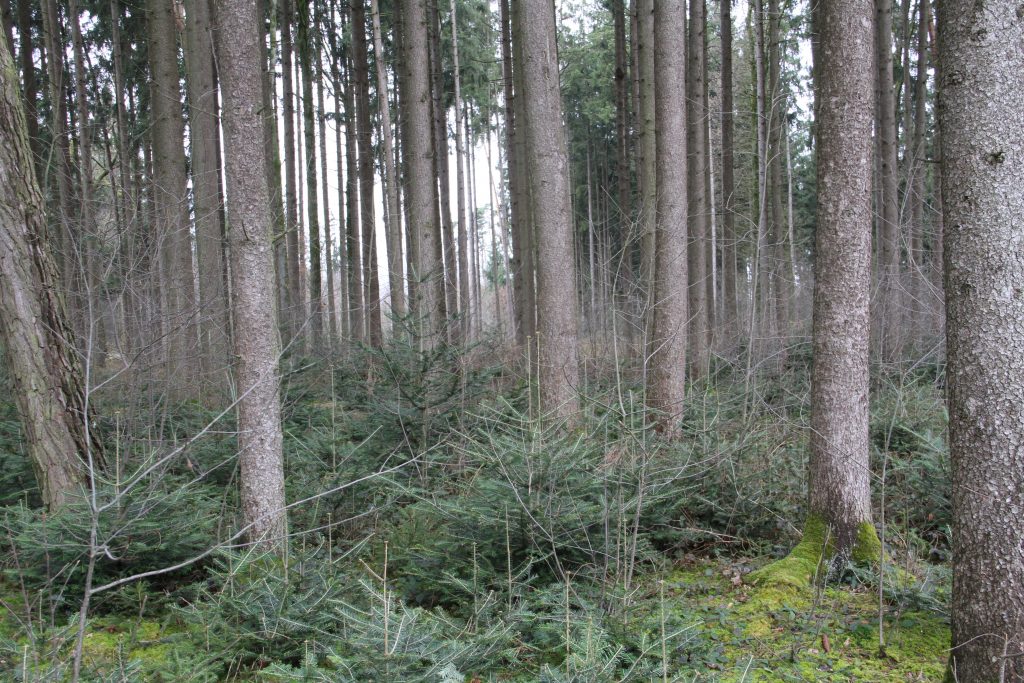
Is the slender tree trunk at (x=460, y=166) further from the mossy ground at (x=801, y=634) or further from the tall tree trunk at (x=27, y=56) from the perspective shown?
the tall tree trunk at (x=27, y=56)

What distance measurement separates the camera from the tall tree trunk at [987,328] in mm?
3203

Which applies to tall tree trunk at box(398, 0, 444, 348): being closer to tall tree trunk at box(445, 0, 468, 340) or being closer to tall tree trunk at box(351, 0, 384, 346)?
tall tree trunk at box(445, 0, 468, 340)

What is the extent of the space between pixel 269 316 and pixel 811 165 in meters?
28.9

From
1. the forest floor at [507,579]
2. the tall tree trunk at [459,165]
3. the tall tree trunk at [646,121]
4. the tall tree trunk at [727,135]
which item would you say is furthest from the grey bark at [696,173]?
the forest floor at [507,579]

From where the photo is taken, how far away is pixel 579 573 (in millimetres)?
4656

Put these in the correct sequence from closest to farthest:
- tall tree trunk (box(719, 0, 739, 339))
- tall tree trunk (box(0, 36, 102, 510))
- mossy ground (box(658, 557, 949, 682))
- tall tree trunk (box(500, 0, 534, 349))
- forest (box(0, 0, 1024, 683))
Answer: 1. forest (box(0, 0, 1024, 683))
2. mossy ground (box(658, 557, 949, 682))
3. tall tree trunk (box(0, 36, 102, 510))
4. tall tree trunk (box(500, 0, 534, 349))
5. tall tree trunk (box(719, 0, 739, 339))

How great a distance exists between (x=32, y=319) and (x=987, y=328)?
640 cm

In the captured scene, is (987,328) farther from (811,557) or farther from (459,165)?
(459,165)

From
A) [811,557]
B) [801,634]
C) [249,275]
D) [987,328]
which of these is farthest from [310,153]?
[987,328]

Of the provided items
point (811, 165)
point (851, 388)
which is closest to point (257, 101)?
point (851, 388)

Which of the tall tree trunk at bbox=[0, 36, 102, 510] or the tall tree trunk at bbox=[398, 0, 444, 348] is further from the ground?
the tall tree trunk at bbox=[398, 0, 444, 348]

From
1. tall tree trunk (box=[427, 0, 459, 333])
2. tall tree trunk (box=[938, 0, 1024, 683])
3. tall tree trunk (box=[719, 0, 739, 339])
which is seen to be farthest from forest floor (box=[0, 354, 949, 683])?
tall tree trunk (box=[427, 0, 459, 333])

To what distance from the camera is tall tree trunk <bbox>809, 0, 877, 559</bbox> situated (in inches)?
195

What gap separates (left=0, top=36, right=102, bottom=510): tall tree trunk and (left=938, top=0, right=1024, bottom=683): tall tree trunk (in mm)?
5835
